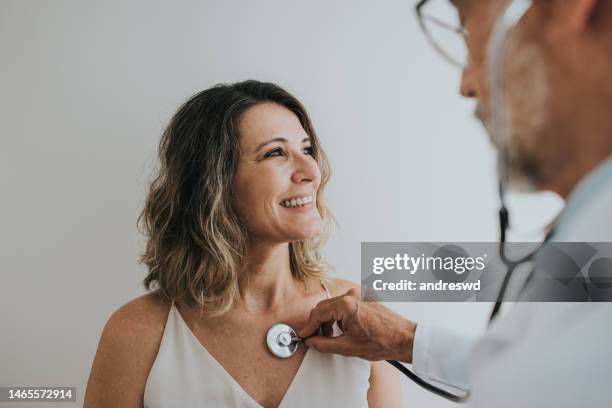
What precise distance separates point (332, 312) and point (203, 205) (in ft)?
1.21

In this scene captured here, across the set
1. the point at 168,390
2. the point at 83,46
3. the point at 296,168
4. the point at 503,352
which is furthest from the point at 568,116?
the point at 83,46

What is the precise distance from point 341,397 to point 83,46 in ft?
3.45

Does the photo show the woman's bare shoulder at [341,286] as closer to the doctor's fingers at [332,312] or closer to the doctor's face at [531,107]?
the doctor's fingers at [332,312]

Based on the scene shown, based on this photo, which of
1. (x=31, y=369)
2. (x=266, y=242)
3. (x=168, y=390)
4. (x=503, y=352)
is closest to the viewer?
(x=503, y=352)

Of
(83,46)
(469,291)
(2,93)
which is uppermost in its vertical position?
(83,46)

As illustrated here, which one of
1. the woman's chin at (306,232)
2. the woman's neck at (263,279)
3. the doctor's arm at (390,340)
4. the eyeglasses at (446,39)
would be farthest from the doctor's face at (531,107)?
the woman's neck at (263,279)

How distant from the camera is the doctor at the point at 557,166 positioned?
461mm

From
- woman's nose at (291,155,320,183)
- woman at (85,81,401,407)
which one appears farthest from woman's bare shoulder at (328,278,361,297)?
woman's nose at (291,155,320,183)

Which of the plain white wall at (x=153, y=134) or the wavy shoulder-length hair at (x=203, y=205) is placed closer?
the wavy shoulder-length hair at (x=203, y=205)

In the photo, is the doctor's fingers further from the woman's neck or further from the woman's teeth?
the woman's teeth

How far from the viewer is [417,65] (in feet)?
5.25

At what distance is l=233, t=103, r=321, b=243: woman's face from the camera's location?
136cm

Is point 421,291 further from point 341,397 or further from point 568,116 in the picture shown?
point 568,116

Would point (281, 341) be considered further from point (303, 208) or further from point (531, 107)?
point (531, 107)
